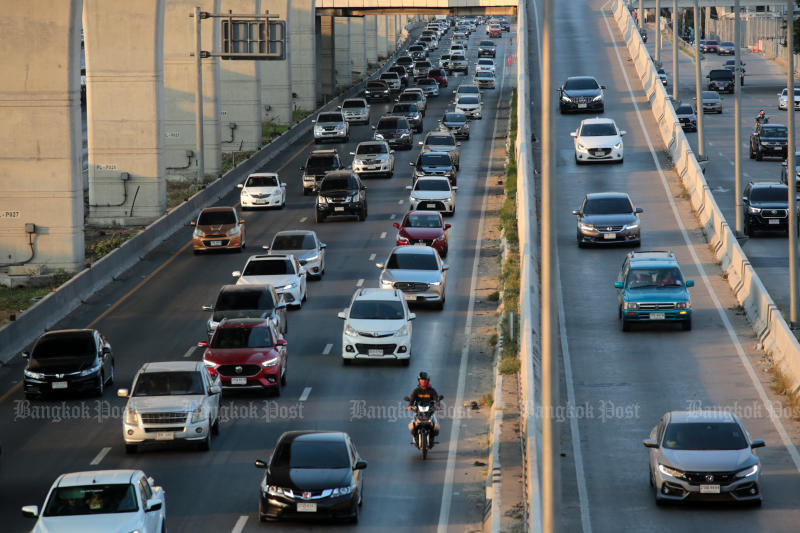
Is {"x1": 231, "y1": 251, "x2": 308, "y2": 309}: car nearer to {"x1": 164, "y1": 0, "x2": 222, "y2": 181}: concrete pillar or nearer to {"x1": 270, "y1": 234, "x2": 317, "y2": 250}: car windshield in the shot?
{"x1": 270, "y1": 234, "x2": 317, "y2": 250}: car windshield

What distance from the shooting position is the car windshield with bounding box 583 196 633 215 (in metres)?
42.3

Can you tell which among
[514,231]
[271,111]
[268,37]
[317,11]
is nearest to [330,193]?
[514,231]

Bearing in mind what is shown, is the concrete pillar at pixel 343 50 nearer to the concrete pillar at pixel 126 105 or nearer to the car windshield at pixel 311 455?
the concrete pillar at pixel 126 105

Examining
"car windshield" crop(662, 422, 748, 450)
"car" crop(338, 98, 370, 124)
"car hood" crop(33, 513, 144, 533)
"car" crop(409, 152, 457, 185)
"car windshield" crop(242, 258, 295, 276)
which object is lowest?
"car hood" crop(33, 513, 144, 533)

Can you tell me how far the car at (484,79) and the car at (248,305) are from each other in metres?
66.9

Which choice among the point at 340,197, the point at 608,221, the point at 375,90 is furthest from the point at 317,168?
the point at 375,90

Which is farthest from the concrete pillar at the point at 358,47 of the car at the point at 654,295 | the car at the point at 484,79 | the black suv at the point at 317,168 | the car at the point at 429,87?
the car at the point at 654,295

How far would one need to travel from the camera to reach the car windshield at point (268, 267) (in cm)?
3631

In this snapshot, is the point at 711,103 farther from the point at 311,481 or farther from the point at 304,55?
the point at 311,481

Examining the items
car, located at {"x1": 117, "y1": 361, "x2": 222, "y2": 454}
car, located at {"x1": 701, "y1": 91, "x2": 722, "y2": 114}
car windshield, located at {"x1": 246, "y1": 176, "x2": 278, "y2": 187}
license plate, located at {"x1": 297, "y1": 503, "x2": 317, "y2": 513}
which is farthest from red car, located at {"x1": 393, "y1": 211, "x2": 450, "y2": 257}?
car, located at {"x1": 701, "y1": 91, "x2": 722, "y2": 114}

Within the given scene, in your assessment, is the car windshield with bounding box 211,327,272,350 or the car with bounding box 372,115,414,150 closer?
the car windshield with bounding box 211,327,272,350

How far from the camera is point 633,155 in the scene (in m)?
57.5

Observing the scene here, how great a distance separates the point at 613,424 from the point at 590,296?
36.4 feet

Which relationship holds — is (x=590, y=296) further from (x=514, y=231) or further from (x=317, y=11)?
(x=317, y=11)
